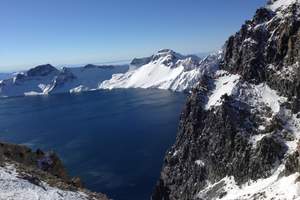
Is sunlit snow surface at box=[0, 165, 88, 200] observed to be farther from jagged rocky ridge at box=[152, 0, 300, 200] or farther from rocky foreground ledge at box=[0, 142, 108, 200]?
jagged rocky ridge at box=[152, 0, 300, 200]

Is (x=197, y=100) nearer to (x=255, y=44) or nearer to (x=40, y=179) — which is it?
(x=255, y=44)

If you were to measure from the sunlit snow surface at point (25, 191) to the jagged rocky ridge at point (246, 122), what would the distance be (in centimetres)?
8383

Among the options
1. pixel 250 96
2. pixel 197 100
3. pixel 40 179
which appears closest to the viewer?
pixel 40 179

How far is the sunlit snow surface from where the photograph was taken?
28.9 meters

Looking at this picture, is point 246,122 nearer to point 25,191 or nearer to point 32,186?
point 32,186

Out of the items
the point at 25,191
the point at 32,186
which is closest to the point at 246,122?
the point at 32,186

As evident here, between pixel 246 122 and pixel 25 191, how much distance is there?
119 meters

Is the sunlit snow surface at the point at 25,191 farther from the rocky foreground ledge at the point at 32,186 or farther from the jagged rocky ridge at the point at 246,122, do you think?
the jagged rocky ridge at the point at 246,122

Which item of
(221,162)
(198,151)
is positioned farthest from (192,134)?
(221,162)

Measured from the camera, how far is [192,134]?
159 meters

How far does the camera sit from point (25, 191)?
97.5 ft

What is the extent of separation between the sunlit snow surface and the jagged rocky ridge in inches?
3300

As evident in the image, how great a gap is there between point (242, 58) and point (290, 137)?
158 feet

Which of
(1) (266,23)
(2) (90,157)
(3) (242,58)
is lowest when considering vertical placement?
(2) (90,157)
